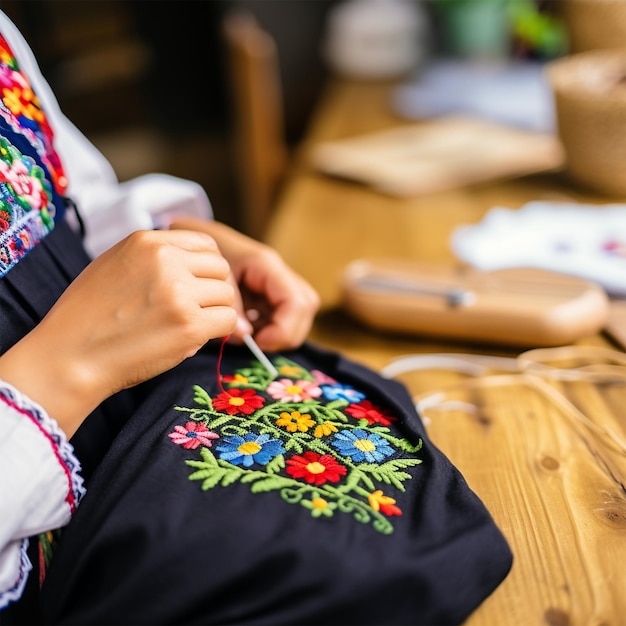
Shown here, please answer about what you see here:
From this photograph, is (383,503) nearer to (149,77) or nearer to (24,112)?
(24,112)

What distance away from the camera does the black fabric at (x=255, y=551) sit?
0.34m

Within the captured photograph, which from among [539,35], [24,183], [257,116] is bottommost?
[257,116]

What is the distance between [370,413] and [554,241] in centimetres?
42

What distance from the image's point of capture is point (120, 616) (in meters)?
0.34

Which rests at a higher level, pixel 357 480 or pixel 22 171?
pixel 22 171

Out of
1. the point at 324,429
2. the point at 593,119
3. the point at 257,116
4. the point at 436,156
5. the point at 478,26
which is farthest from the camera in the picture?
the point at 478,26

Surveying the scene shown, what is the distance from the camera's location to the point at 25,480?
36 cm

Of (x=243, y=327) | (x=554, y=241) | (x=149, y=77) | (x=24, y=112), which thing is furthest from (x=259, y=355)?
(x=149, y=77)

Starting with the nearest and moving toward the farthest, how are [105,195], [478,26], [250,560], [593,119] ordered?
[250,560] < [105,195] < [593,119] < [478,26]

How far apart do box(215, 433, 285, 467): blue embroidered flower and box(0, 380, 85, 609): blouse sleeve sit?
0.08 metres

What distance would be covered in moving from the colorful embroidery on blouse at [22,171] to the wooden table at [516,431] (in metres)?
0.28

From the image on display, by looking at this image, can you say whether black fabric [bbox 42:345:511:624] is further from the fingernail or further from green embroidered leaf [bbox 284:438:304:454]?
the fingernail

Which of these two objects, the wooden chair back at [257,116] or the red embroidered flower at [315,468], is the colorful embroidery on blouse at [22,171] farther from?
the wooden chair back at [257,116]

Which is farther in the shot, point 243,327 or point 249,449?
point 243,327
